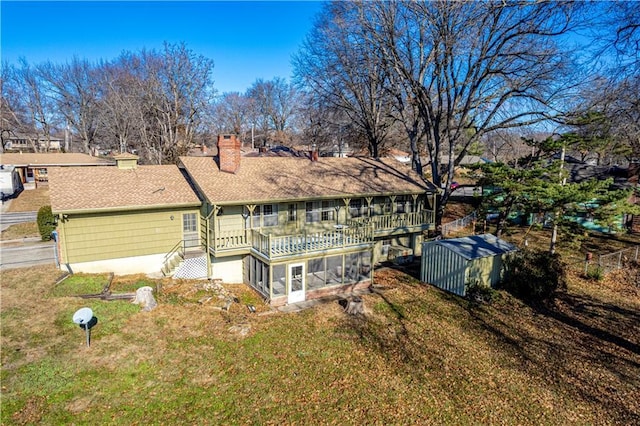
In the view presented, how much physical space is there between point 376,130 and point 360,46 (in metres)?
7.69

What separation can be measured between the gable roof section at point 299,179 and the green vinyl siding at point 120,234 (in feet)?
7.09

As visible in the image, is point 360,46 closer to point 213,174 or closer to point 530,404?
point 213,174

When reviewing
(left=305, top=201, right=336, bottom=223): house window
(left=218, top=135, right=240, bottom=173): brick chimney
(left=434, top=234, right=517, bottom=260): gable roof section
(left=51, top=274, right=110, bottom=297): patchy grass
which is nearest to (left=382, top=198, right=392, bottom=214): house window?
(left=305, top=201, right=336, bottom=223): house window

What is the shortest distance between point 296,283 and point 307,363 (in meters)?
4.81

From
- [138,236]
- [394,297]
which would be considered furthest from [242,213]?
[394,297]

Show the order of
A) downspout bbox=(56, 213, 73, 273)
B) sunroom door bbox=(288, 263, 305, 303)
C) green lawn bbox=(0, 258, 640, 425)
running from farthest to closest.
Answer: sunroom door bbox=(288, 263, 305, 303)
downspout bbox=(56, 213, 73, 273)
green lawn bbox=(0, 258, 640, 425)

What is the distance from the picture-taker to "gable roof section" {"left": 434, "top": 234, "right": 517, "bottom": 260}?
1664 centimetres

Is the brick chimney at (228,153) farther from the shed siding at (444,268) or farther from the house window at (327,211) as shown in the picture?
the shed siding at (444,268)

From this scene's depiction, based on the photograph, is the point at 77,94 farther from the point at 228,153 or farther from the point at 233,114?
the point at 228,153

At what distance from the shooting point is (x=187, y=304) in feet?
44.7

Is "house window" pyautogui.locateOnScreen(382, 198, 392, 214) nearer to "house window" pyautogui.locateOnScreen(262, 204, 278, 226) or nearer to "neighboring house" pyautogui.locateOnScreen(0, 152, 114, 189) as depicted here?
"house window" pyautogui.locateOnScreen(262, 204, 278, 226)

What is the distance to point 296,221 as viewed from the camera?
700 inches

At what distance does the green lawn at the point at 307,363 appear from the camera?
8.73 m

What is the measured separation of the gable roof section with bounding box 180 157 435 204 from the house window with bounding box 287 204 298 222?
724mm
